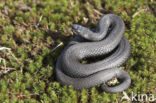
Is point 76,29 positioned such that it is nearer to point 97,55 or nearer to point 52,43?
point 52,43

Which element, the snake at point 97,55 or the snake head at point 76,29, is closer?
the snake at point 97,55

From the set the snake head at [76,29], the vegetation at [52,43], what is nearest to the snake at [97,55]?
the snake head at [76,29]

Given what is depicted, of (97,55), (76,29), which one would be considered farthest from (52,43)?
(97,55)

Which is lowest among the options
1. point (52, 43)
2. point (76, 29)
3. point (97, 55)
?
point (97, 55)

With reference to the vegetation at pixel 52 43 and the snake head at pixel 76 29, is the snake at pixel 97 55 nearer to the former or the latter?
the snake head at pixel 76 29

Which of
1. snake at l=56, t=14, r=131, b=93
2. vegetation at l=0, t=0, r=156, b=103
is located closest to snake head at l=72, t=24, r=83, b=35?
snake at l=56, t=14, r=131, b=93

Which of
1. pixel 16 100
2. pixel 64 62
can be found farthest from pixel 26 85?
pixel 64 62

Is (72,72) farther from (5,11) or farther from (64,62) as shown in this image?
(5,11)
